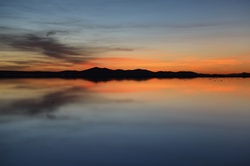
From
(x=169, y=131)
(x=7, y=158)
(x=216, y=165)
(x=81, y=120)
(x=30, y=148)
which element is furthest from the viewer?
(x=81, y=120)

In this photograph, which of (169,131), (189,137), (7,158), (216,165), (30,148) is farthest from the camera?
(169,131)

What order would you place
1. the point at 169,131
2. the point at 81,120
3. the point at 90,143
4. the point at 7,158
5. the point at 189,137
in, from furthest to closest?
the point at 81,120, the point at 169,131, the point at 189,137, the point at 90,143, the point at 7,158

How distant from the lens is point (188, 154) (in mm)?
6426

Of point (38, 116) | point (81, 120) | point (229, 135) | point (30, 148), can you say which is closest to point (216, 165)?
Answer: point (229, 135)

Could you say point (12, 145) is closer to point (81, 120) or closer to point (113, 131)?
point (113, 131)

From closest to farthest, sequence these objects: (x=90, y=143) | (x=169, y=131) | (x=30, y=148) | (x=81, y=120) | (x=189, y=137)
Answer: (x=30, y=148)
(x=90, y=143)
(x=189, y=137)
(x=169, y=131)
(x=81, y=120)

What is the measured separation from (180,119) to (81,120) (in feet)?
13.6

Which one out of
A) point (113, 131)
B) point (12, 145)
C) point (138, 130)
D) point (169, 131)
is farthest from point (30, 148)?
point (169, 131)

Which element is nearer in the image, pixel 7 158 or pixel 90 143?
pixel 7 158

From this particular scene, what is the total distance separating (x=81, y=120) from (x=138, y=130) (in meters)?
3.02

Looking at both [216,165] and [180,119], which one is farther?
[180,119]

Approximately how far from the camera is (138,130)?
9.00 m

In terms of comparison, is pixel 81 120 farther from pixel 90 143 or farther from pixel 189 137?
pixel 189 137

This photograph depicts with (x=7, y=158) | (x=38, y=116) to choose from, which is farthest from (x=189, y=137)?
(x=38, y=116)
